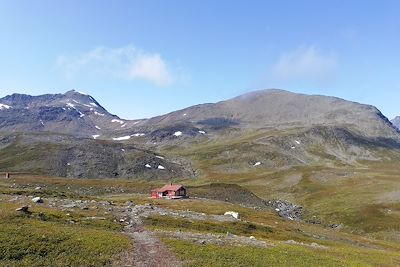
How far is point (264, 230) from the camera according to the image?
76.1 metres

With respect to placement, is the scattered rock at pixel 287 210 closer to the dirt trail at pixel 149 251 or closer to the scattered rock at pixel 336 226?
the scattered rock at pixel 336 226

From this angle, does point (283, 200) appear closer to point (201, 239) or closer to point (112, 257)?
point (201, 239)

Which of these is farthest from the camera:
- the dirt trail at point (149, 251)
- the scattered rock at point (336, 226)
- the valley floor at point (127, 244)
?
the scattered rock at point (336, 226)

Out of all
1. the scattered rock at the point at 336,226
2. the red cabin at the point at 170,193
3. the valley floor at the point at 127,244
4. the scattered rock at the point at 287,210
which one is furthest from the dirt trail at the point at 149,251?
the scattered rock at the point at 287,210

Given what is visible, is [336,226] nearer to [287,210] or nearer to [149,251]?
[287,210]

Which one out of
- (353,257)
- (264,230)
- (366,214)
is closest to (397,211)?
(366,214)

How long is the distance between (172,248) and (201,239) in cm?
690

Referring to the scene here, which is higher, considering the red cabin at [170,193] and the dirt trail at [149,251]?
the dirt trail at [149,251]

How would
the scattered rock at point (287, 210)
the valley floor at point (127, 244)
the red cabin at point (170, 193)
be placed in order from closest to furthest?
the valley floor at point (127, 244), the red cabin at point (170, 193), the scattered rock at point (287, 210)

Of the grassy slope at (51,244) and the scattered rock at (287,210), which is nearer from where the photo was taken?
the grassy slope at (51,244)

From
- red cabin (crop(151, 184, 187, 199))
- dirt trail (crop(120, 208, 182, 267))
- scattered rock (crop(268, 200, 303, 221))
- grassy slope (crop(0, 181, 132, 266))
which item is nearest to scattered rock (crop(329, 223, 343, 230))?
scattered rock (crop(268, 200, 303, 221))

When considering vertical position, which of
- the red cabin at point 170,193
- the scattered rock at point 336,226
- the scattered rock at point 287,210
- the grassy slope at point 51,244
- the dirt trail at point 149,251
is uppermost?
the grassy slope at point 51,244

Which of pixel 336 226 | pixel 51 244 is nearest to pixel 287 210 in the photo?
pixel 336 226

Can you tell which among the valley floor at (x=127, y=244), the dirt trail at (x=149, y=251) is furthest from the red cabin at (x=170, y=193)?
the dirt trail at (x=149, y=251)
